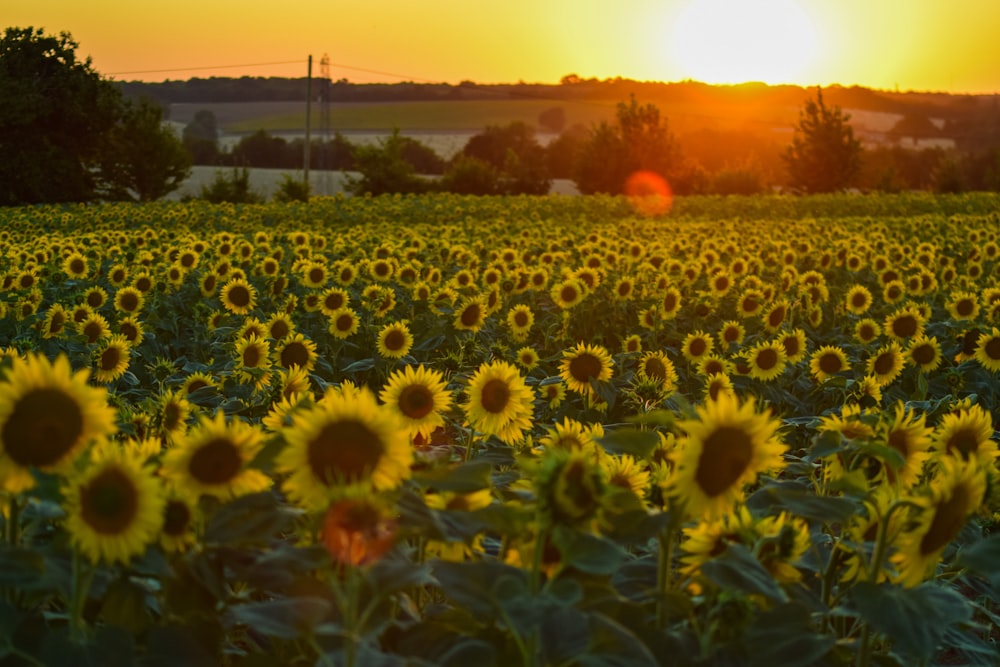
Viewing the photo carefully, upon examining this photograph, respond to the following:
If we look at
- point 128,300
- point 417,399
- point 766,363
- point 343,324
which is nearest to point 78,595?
point 417,399

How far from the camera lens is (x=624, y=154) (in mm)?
68125

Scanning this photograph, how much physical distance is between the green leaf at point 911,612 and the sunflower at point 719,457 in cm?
25

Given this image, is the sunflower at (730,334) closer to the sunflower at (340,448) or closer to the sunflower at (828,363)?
the sunflower at (828,363)

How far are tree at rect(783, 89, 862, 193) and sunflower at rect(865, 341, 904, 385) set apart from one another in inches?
2624

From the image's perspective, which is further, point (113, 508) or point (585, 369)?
point (585, 369)

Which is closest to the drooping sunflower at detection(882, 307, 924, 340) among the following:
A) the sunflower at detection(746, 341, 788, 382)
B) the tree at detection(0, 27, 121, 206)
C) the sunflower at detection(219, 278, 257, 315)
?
the sunflower at detection(746, 341, 788, 382)

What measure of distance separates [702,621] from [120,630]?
863mm

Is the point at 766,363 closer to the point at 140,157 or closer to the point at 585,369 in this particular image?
the point at 585,369

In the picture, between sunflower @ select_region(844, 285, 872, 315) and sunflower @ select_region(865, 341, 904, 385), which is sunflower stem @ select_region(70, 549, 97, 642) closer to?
sunflower @ select_region(865, 341, 904, 385)

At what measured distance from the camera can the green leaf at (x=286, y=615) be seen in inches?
51.8

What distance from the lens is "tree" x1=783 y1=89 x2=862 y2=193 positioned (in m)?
69.8

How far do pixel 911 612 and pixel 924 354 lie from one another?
5.11 m

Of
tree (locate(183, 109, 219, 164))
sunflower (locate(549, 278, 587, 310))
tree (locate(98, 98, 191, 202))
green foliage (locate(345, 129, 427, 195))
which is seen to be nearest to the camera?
sunflower (locate(549, 278, 587, 310))

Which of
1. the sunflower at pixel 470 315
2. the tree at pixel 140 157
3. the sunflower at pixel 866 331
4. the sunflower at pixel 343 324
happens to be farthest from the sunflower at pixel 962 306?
the tree at pixel 140 157
